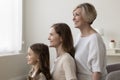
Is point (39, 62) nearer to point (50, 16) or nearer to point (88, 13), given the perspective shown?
point (88, 13)

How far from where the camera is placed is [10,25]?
3443 mm

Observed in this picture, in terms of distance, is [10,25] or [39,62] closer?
[39,62]

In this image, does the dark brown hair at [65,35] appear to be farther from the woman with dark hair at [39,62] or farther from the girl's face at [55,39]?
the woman with dark hair at [39,62]

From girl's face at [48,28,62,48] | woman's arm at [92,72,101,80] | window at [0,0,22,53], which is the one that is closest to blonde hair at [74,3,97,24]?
girl's face at [48,28,62,48]

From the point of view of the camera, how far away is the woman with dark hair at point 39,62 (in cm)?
184

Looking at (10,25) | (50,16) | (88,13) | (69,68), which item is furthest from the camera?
(50,16)

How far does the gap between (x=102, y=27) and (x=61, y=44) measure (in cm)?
196

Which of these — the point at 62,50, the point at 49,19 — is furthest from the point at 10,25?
the point at 62,50

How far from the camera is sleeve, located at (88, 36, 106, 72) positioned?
1.75m

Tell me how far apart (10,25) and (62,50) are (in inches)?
70.4

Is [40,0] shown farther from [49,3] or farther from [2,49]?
[2,49]

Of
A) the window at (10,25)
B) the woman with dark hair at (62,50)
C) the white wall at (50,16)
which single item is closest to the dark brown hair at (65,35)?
the woman with dark hair at (62,50)

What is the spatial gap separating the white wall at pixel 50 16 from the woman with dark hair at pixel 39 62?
1893 millimetres

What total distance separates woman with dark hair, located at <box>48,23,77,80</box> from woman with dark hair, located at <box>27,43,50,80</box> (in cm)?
8
